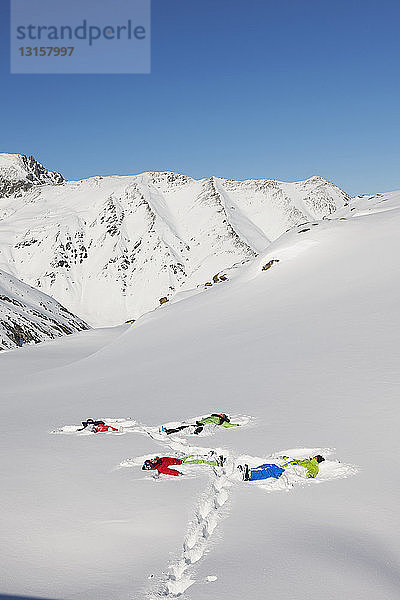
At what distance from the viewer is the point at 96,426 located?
11.5m

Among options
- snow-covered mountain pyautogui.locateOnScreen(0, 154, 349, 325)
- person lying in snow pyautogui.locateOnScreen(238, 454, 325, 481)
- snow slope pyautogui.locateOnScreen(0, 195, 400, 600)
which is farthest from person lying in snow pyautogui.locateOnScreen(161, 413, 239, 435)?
snow-covered mountain pyautogui.locateOnScreen(0, 154, 349, 325)

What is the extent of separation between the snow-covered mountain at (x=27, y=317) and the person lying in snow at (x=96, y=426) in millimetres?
34481

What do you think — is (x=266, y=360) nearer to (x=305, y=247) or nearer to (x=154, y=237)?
(x=305, y=247)

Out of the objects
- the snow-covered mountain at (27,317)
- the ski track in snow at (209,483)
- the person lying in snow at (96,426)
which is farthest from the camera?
the snow-covered mountain at (27,317)

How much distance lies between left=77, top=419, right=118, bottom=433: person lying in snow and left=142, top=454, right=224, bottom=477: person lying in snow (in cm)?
269

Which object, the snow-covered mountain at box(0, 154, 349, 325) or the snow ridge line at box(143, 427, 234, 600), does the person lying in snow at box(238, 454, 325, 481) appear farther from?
the snow-covered mountain at box(0, 154, 349, 325)

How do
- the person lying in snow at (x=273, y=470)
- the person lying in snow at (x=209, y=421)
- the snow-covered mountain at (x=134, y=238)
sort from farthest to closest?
the snow-covered mountain at (x=134, y=238) → the person lying in snow at (x=209, y=421) → the person lying in snow at (x=273, y=470)

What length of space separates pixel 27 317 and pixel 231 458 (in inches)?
2112

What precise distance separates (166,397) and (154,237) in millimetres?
158061

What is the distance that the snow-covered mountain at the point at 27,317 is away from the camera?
4912 centimetres

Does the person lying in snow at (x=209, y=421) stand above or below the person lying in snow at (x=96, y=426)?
above

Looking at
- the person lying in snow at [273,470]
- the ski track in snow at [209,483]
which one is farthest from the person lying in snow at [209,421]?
the person lying in snow at [273,470]

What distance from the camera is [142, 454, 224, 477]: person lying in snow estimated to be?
8.32 metres

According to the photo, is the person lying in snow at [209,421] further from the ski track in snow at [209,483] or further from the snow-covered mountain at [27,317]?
the snow-covered mountain at [27,317]
